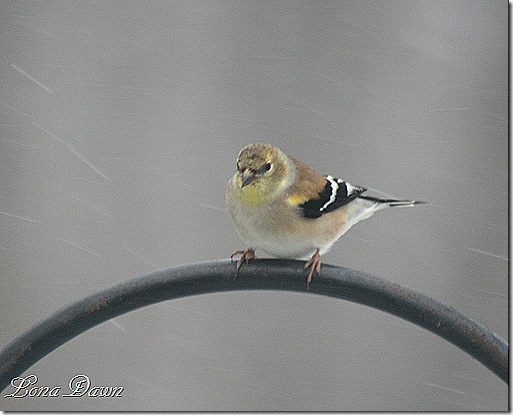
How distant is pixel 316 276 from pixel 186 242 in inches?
105

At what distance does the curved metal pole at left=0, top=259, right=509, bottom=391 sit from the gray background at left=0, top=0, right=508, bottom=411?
259 cm

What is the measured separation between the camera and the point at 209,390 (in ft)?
15.4

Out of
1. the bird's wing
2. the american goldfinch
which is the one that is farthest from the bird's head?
the bird's wing

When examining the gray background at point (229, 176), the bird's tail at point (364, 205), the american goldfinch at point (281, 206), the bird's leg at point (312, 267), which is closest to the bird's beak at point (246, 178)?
the american goldfinch at point (281, 206)

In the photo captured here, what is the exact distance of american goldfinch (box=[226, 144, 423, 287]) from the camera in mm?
2363

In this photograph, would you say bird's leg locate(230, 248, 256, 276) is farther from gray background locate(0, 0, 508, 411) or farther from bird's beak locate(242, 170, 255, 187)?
gray background locate(0, 0, 508, 411)

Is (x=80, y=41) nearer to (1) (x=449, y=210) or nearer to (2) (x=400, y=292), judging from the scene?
(1) (x=449, y=210)

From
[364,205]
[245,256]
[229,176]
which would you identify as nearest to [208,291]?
[245,256]

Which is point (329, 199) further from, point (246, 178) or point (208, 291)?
point (208, 291)

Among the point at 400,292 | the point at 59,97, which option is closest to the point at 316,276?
the point at 400,292

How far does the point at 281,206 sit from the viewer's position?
7.98 feet

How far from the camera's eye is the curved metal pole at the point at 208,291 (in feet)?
5.99

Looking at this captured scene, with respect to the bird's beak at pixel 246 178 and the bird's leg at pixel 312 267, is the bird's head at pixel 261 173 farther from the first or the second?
the bird's leg at pixel 312 267

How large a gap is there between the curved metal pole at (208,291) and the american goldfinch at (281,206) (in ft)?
1.07
